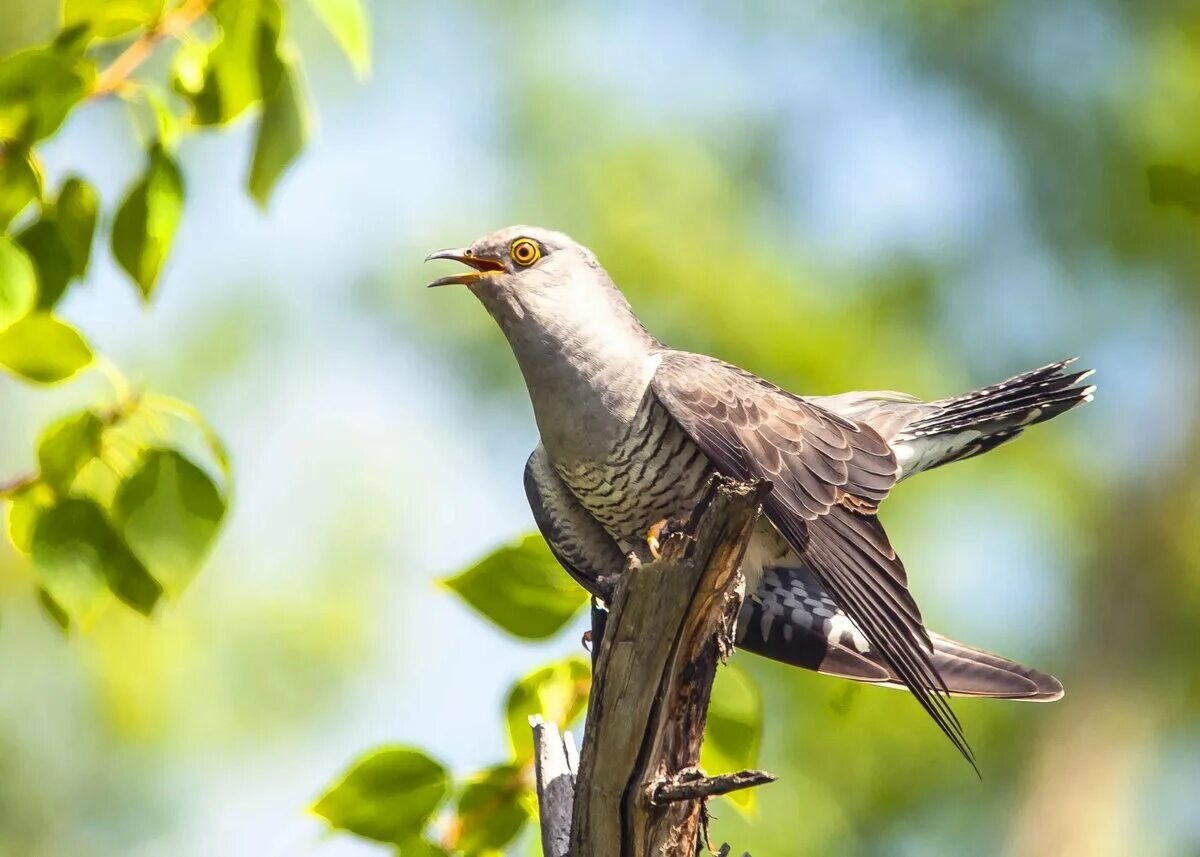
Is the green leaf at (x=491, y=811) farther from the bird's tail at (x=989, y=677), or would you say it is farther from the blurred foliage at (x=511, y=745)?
the bird's tail at (x=989, y=677)

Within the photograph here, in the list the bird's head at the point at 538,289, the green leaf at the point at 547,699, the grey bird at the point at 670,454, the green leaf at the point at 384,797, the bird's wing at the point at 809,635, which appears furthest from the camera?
the bird's wing at the point at 809,635

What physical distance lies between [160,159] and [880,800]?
8.98 meters

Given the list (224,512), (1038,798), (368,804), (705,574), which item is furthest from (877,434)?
(1038,798)

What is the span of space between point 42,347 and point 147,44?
21.0 inches

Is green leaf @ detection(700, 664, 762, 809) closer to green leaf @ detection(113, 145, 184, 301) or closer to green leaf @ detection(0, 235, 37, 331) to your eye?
green leaf @ detection(113, 145, 184, 301)

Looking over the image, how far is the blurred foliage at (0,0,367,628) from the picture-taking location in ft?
6.09

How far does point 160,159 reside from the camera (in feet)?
6.52

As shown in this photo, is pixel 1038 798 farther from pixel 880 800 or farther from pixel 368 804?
pixel 368 804

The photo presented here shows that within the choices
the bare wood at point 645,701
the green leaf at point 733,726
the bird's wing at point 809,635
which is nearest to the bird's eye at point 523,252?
the bird's wing at point 809,635

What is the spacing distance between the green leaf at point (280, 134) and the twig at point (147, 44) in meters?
0.18

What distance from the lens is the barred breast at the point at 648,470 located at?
3.56 metres

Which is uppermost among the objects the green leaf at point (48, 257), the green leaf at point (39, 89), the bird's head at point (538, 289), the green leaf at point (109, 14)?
the bird's head at point (538, 289)

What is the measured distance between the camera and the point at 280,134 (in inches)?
81.8

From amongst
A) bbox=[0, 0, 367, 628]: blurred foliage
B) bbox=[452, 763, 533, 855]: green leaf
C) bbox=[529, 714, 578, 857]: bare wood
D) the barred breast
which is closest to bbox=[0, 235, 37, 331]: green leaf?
bbox=[0, 0, 367, 628]: blurred foliage
